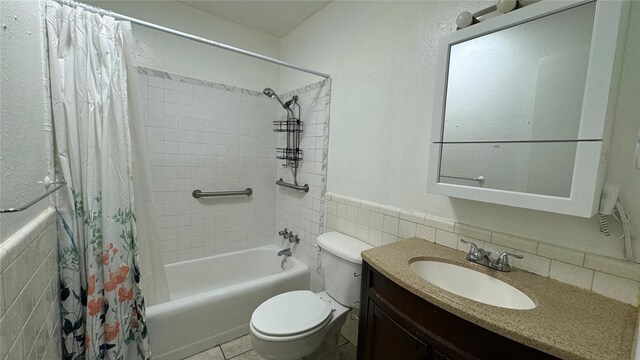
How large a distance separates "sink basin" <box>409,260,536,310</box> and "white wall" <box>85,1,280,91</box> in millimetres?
2225

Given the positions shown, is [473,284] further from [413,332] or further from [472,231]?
[413,332]

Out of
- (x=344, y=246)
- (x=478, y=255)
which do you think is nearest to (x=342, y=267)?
(x=344, y=246)

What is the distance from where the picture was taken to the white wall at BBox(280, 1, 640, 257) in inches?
33.5

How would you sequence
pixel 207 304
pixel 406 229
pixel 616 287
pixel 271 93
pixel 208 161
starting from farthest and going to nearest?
pixel 271 93 → pixel 208 161 → pixel 207 304 → pixel 406 229 → pixel 616 287

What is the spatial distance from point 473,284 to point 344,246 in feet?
2.31

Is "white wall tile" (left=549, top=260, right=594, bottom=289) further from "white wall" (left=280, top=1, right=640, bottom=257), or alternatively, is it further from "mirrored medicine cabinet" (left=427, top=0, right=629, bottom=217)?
"mirrored medicine cabinet" (left=427, top=0, right=629, bottom=217)

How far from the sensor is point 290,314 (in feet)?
4.57

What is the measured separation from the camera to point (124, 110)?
1351 millimetres

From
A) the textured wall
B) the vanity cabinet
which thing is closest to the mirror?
the vanity cabinet

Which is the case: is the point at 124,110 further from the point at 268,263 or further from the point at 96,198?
the point at 268,263

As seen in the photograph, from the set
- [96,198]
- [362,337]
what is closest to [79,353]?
[96,198]

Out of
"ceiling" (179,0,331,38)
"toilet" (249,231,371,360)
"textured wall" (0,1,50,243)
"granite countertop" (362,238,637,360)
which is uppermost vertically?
"ceiling" (179,0,331,38)

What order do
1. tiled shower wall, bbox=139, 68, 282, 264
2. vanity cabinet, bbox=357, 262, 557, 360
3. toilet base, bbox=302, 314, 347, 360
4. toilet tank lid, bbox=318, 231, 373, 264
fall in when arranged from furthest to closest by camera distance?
tiled shower wall, bbox=139, 68, 282, 264, toilet base, bbox=302, 314, 347, 360, toilet tank lid, bbox=318, 231, 373, 264, vanity cabinet, bbox=357, 262, 557, 360

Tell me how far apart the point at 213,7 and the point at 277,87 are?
843 mm
